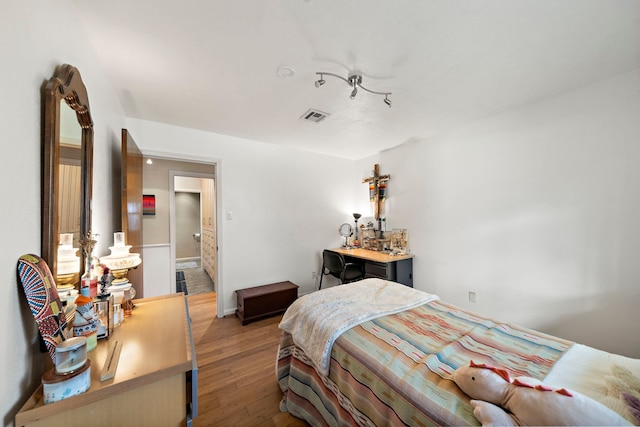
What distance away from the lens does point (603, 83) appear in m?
1.83

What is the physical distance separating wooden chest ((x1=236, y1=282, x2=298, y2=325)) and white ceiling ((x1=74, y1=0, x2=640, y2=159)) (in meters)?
2.16

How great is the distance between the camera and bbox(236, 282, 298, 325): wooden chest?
2.84m

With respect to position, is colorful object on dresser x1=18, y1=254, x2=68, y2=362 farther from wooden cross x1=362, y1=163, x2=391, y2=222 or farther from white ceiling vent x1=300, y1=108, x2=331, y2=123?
wooden cross x1=362, y1=163, x2=391, y2=222

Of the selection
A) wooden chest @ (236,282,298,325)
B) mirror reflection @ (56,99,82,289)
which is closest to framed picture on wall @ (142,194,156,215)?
wooden chest @ (236,282,298,325)

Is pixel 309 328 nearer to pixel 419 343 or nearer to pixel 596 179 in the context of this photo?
pixel 419 343

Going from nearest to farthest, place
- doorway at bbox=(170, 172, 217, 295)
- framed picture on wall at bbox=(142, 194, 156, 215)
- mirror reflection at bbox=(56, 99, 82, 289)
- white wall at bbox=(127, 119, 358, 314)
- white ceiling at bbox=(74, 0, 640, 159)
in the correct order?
mirror reflection at bbox=(56, 99, 82, 289) < white ceiling at bbox=(74, 0, 640, 159) < white wall at bbox=(127, 119, 358, 314) < framed picture on wall at bbox=(142, 194, 156, 215) < doorway at bbox=(170, 172, 217, 295)

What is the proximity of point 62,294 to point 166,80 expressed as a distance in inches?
64.8

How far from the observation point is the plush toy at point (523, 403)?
655 mm

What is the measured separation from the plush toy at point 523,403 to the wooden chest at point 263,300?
2446 mm

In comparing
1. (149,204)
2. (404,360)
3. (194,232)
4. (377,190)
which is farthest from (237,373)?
(194,232)

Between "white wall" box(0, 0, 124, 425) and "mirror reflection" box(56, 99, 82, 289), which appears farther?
"mirror reflection" box(56, 99, 82, 289)

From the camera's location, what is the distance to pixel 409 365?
3.42 feet

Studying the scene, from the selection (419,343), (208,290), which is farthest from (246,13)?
(208,290)

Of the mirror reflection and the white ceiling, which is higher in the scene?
the white ceiling
